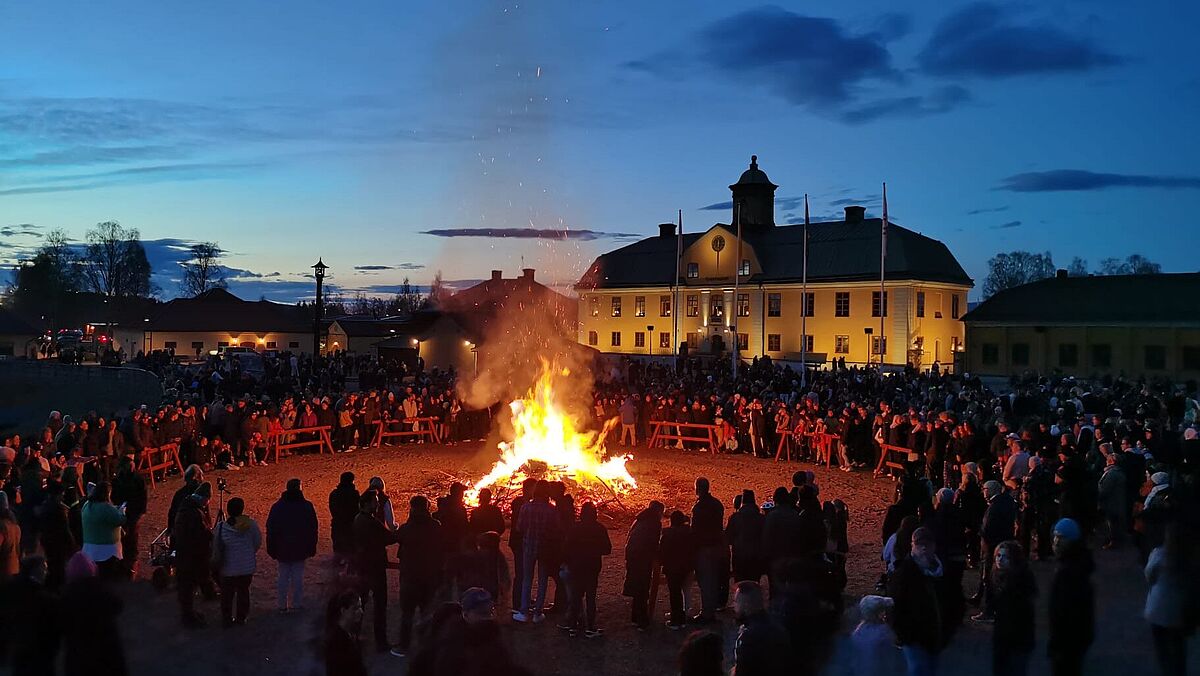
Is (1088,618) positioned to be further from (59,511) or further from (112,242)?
(112,242)

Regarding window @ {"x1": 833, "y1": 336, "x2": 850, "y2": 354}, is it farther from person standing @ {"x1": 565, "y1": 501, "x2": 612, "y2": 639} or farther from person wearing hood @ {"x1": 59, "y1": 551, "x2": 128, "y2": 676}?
person wearing hood @ {"x1": 59, "y1": 551, "x2": 128, "y2": 676}

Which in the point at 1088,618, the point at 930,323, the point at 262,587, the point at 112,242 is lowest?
the point at 262,587

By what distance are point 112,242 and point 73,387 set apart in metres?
64.9

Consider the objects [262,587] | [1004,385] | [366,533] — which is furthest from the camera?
[1004,385]

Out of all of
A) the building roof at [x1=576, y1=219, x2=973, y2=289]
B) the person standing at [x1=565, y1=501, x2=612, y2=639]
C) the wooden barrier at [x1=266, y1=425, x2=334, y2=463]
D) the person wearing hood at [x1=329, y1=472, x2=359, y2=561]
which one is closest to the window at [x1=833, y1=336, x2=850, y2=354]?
the building roof at [x1=576, y1=219, x2=973, y2=289]

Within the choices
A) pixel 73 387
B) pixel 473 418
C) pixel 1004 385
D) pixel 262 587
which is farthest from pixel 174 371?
pixel 1004 385

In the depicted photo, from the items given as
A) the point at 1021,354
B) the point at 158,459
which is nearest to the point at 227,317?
the point at 158,459

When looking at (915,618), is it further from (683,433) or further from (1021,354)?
(1021,354)

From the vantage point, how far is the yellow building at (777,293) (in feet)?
174

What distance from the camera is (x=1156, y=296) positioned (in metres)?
45.2

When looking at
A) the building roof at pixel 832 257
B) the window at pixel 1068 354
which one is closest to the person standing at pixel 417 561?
the window at pixel 1068 354

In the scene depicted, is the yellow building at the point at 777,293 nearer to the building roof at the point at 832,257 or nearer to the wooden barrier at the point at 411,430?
the building roof at the point at 832,257

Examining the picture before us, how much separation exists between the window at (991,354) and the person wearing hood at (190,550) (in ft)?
155

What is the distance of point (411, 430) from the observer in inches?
1073
